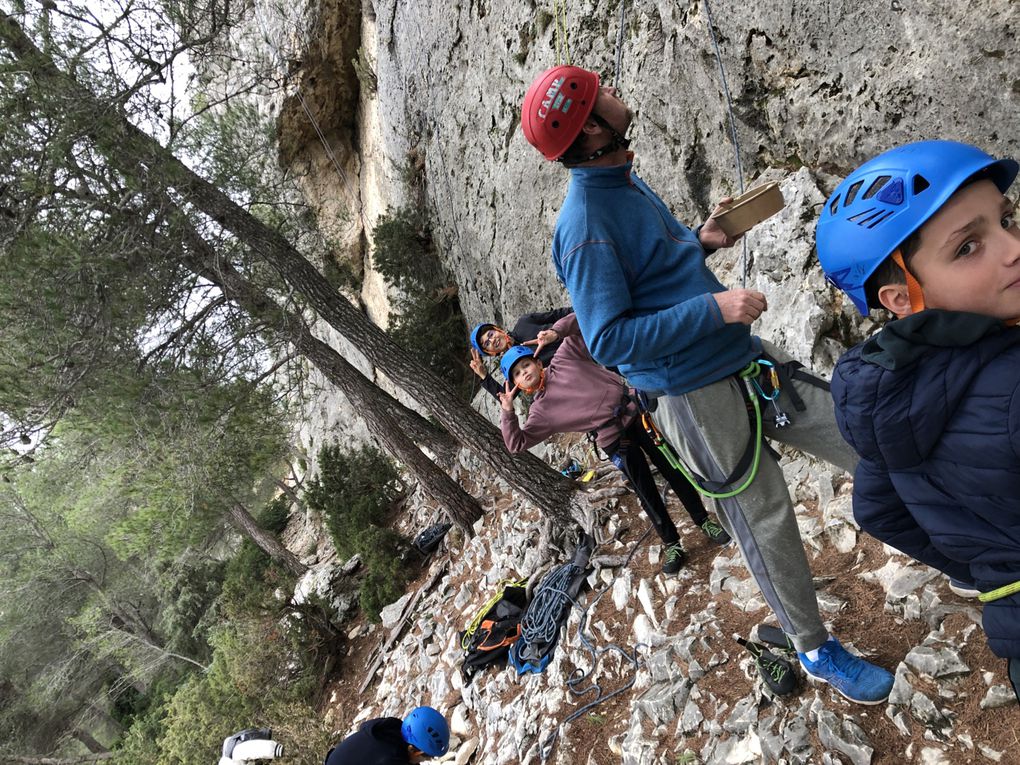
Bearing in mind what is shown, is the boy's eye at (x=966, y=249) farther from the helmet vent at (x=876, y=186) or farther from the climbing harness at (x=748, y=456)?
the climbing harness at (x=748, y=456)

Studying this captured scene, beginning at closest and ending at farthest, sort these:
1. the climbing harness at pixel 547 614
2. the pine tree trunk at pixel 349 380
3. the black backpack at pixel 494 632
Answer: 1. the climbing harness at pixel 547 614
2. the black backpack at pixel 494 632
3. the pine tree trunk at pixel 349 380

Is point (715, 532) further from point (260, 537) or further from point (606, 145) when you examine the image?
point (260, 537)

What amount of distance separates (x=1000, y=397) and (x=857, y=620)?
2.09 m

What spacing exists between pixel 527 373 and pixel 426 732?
8.76 feet

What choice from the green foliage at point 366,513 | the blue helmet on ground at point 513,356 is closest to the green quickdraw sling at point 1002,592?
the blue helmet on ground at point 513,356

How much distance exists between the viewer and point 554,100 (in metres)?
2.13

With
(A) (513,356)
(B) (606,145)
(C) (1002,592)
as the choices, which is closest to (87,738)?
(A) (513,356)

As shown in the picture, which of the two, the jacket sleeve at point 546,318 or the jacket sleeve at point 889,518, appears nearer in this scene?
the jacket sleeve at point 889,518

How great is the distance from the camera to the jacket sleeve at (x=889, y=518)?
1.74 m

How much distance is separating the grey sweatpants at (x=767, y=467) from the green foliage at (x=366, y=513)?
22.0ft

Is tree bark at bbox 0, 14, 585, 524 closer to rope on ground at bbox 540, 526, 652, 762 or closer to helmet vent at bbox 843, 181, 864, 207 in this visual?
rope on ground at bbox 540, 526, 652, 762

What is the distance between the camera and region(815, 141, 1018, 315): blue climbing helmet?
1.40 m

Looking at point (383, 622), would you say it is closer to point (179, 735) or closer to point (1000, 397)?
point (179, 735)

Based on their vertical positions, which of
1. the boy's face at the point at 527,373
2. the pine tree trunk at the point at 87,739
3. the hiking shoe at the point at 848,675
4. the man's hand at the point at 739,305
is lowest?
the pine tree trunk at the point at 87,739
